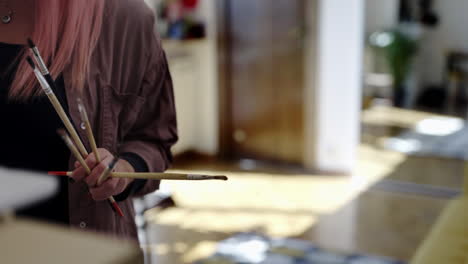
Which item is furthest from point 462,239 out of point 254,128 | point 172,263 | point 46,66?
point 254,128

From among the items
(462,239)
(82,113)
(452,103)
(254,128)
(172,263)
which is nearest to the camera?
(82,113)

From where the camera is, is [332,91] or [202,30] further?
[332,91]

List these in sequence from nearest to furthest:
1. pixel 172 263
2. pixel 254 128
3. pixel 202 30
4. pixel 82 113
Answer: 1. pixel 82 113
2. pixel 172 263
3. pixel 202 30
4. pixel 254 128

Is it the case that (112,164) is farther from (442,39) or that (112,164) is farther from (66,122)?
(442,39)

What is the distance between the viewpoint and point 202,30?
8.99ft

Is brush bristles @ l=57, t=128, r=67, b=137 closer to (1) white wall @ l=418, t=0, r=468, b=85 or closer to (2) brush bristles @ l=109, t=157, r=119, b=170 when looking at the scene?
(2) brush bristles @ l=109, t=157, r=119, b=170

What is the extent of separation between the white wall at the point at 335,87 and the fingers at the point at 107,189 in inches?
118

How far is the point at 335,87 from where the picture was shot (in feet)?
11.5

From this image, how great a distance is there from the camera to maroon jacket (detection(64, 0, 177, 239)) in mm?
589

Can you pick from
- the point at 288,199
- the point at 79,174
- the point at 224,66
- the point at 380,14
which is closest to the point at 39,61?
the point at 79,174

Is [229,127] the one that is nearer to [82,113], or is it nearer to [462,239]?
[462,239]

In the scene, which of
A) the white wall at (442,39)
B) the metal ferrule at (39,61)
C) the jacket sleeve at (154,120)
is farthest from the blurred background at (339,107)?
the metal ferrule at (39,61)

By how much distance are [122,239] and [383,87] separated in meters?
3.23

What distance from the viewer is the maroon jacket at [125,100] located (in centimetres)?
59
